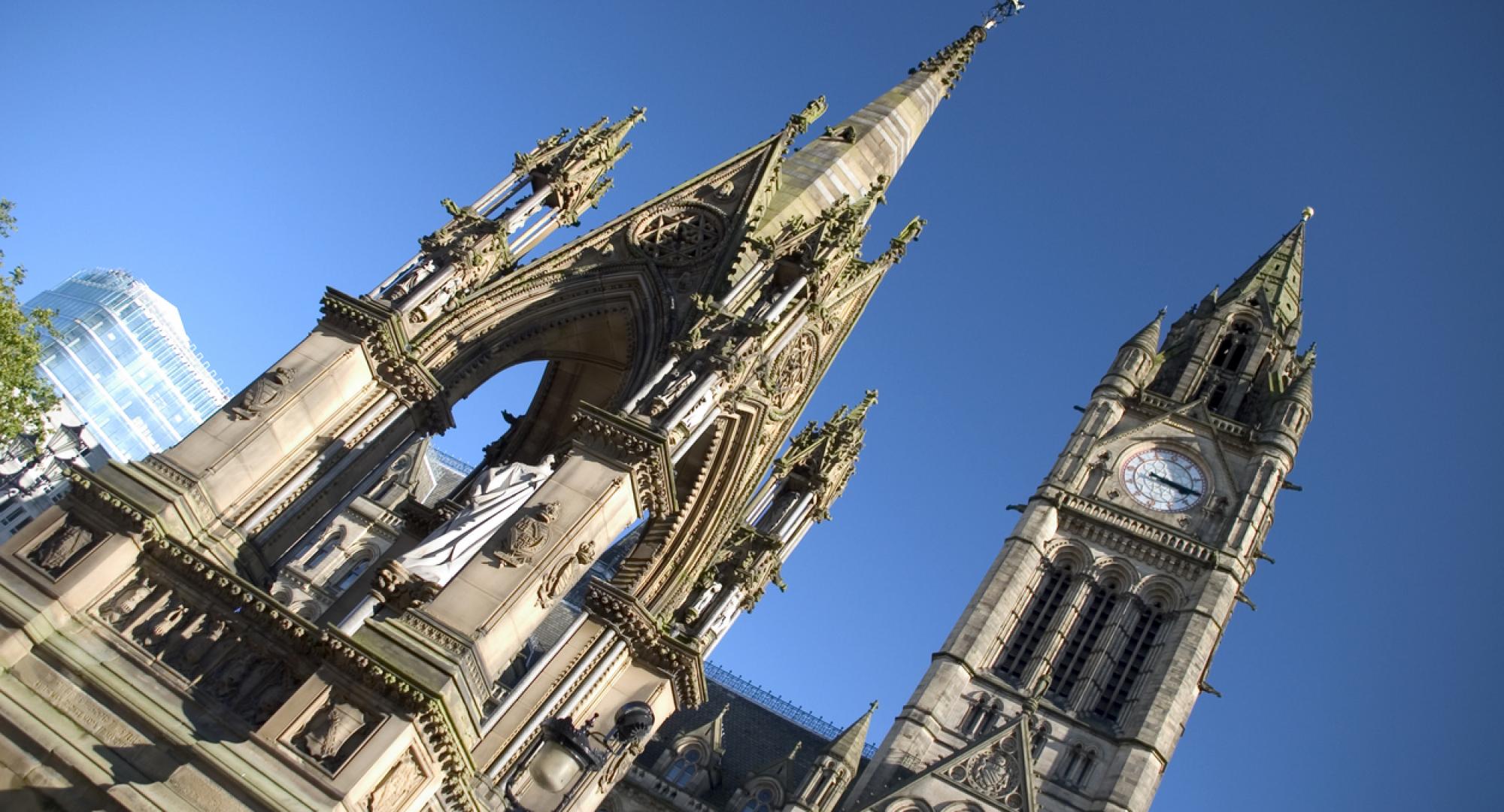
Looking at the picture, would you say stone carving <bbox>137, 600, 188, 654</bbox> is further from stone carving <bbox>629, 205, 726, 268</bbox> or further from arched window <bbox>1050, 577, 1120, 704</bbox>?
arched window <bbox>1050, 577, 1120, 704</bbox>

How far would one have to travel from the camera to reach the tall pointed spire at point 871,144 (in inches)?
864

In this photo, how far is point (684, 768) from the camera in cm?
4656

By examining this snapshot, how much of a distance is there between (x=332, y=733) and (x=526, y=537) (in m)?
2.69

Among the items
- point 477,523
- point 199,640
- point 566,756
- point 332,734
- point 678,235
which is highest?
point 678,235

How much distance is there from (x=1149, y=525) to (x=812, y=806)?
21.1 m

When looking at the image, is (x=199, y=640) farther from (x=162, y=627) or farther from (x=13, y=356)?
(x=13, y=356)

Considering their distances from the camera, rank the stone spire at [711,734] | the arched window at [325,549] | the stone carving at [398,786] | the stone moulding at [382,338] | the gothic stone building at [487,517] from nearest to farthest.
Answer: the stone carving at [398,786] → the gothic stone building at [487,517] → the stone moulding at [382,338] → the stone spire at [711,734] → the arched window at [325,549]

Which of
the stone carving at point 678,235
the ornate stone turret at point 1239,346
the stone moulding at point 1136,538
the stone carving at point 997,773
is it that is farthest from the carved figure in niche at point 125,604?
the ornate stone turret at point 1239,346

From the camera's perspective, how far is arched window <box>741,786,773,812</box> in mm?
46031

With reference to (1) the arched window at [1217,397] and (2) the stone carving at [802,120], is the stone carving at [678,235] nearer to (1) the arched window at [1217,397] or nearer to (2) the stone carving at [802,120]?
(2) the stone carving at [802,120]

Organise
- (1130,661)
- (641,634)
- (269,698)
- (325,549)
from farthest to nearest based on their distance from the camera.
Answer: (1130,661) < (325,549) < (641,634) < (269,698)

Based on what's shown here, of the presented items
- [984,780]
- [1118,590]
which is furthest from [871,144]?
[1118,590]

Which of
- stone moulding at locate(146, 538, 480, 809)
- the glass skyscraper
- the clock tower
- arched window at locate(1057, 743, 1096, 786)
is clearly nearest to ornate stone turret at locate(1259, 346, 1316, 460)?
the clock tower

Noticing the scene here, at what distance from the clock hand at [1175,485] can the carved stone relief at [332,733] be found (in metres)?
49.5
